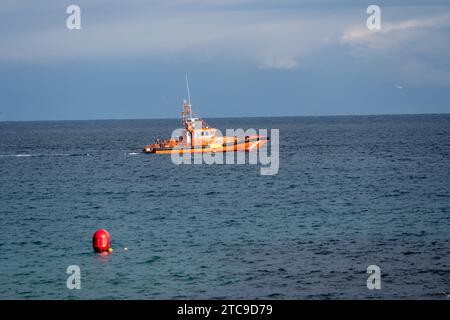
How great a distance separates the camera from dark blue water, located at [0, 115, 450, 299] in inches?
1157

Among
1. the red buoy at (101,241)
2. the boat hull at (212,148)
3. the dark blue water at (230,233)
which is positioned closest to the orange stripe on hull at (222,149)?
the boat hull at (212,148)

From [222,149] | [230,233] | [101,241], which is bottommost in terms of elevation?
[230,233]

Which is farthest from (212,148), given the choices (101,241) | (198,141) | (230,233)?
(101,241)

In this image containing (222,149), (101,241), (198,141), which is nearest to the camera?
(101,241)

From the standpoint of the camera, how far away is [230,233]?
133 ft

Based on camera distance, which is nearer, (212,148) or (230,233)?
(230,233)

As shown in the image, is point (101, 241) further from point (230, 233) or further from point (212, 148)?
point (212, 148)

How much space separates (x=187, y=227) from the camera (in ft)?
141

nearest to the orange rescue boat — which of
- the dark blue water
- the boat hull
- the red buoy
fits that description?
the boat hull

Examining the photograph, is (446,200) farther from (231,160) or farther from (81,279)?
(231,160)

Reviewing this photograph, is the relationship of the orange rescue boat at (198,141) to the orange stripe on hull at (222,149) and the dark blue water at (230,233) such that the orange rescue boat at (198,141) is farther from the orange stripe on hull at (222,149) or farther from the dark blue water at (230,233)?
the dark blue water at (230,233)

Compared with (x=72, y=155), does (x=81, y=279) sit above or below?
below
